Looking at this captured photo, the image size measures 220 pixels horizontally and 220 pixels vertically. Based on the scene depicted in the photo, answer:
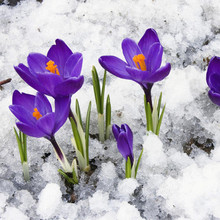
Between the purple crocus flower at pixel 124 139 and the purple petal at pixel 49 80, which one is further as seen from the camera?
the purple crocus flower at pixel 124 139

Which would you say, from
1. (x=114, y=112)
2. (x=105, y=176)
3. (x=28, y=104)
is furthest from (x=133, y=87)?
(x=28, y=104)

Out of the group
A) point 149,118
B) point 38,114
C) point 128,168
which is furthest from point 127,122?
point 38,114

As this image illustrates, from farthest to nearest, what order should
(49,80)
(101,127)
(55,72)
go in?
(101,127) → (55,72) → (49,80)

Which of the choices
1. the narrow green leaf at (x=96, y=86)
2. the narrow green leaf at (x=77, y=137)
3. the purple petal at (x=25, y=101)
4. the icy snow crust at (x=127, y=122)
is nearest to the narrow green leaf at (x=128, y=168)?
the icy snow crust at (x=127, y=122)

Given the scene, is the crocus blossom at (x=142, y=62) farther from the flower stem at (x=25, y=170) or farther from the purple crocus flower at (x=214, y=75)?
the flower stem at (x=25, y=170)

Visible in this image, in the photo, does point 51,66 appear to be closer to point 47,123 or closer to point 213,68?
point 47,123

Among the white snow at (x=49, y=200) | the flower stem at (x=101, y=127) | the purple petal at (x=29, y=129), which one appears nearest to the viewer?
the purple petal at (x=29, y=129)

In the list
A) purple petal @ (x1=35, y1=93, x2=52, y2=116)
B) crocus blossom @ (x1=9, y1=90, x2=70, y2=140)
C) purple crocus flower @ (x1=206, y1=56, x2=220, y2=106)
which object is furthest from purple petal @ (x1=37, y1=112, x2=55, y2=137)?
purple crocus flower @ (x1=206, y1=56, x2=220, y2=106)
